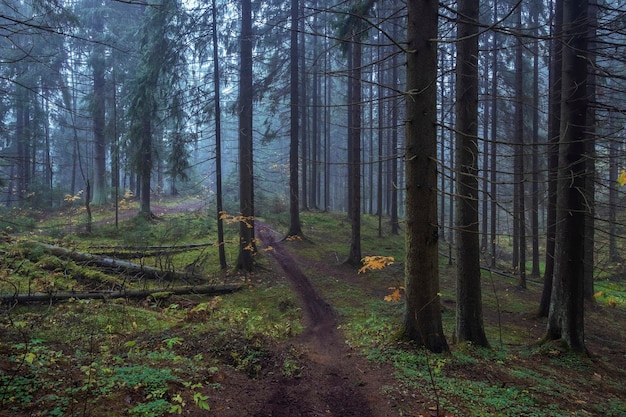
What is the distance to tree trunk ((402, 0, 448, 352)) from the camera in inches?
216

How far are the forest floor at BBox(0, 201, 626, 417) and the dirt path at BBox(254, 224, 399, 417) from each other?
24 mm

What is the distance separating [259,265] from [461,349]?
348 inches

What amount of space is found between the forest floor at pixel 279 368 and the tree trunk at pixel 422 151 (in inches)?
24.0

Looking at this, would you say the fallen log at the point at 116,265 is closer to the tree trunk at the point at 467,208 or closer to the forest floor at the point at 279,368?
the forest floor at the point at 279,368

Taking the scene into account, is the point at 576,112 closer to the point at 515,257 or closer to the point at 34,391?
the point at 34,391

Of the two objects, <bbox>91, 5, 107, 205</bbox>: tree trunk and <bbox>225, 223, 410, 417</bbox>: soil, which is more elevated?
<bbox>91, 5, 107, 205</bbox>: tree trunk

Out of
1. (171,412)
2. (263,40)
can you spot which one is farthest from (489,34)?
(171,412)

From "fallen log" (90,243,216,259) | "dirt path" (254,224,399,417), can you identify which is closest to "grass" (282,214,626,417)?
"dirt path" (254,224,399,417)

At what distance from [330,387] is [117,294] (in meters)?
7.11

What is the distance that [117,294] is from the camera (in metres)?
9.52

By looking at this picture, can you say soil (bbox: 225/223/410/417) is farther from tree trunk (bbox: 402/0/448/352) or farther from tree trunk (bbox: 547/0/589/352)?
tree trunk (bbox: 547/0/589/352)

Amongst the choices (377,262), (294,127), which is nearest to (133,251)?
(294,127)

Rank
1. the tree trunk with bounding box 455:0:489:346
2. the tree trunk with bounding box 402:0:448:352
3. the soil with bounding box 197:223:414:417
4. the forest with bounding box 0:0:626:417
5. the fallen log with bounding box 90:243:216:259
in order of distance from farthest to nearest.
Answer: the fallen log with bounding box 90:243:216:259
the tree trunk with bounding box 455:0:489:346
the tree trunk with bounding box 402:0:448:352
the forest with bounding box 0:0:626:417
the soil with bounding box 197:223:414:417

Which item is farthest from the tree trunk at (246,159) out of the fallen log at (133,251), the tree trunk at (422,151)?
the tree trunk at (422,151)
